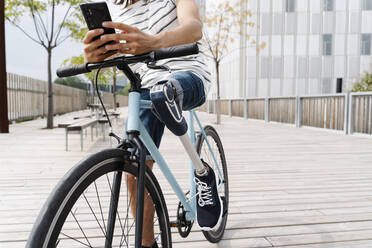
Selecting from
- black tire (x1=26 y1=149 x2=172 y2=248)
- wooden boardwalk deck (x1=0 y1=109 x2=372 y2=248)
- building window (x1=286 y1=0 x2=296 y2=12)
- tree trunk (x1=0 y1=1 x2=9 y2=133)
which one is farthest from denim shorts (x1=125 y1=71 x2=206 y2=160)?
building window (x1=286 y1=0 x2=296 y2=12)

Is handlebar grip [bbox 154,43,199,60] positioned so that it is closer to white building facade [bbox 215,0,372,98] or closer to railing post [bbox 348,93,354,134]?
railing post [bbox 348,93,354,134]

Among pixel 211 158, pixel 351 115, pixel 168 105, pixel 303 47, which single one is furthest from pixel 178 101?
pixel 303 47

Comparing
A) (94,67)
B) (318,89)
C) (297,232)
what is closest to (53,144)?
(297,232)

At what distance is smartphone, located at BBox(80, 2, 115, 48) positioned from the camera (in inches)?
38.3

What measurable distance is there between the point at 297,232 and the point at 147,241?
4.63ft

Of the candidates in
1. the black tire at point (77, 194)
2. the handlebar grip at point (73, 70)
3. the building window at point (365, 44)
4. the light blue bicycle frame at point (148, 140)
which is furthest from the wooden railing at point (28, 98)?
the building window at point (365, 44)

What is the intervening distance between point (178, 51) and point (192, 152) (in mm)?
683

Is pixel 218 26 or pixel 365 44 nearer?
pixel 218 26

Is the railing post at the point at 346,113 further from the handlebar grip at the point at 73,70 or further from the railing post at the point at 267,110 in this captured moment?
the handlebar grip at the point at 73,70

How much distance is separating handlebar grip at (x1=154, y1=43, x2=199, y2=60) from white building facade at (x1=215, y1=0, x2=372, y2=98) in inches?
951

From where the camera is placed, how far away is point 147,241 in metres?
1.51

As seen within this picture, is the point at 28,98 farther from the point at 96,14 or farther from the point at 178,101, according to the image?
the point at 96,14

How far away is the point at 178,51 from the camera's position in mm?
1078

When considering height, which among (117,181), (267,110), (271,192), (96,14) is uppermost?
(96,14)
